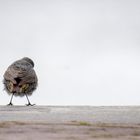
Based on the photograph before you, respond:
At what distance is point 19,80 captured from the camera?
480 inches

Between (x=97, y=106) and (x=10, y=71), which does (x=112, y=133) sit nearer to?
(x=97, y=106)

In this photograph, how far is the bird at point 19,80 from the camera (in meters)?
12.2

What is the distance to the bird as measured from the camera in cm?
1217

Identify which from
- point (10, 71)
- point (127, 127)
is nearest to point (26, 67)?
point (10, 71)

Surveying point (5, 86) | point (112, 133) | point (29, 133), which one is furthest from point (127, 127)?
point (5, 86)

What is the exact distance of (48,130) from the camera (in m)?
2.84

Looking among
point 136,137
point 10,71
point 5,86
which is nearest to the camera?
point 136,137

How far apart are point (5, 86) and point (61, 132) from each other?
416 inches

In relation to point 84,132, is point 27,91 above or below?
below

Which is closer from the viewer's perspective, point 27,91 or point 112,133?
point 112,133

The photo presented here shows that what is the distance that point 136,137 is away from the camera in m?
2.60

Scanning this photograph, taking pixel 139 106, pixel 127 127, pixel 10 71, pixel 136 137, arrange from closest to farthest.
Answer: pixel 136 137
pixel 127 127
pixel 139 106
pixel 10 71

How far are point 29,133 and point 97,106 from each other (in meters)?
3.39

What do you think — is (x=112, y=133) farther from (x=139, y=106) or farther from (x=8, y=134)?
(x=139, y=106)
